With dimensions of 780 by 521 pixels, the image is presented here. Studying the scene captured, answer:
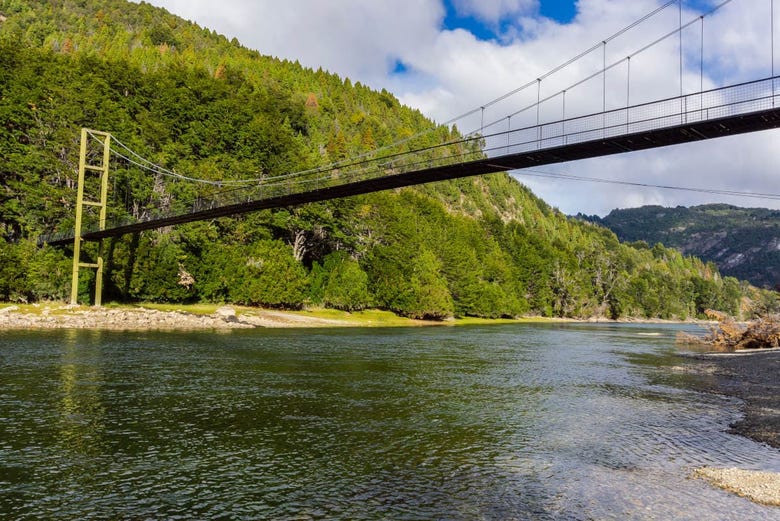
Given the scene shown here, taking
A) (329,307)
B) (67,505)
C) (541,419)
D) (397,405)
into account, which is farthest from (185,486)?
(329,307)

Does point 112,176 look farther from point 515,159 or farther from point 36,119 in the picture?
point 515,159

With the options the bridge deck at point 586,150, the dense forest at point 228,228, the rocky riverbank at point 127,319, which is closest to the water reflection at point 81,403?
the rocky riverbank at point 127,319

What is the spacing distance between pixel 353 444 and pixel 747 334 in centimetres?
4010

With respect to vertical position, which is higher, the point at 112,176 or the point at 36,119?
the point at 36,119

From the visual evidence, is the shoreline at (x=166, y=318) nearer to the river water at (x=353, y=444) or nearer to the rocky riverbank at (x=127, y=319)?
the rocky riverbank at (x=127, y=319)

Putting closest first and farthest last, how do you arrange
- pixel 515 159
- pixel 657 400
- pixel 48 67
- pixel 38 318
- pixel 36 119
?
pixel 657 400 < pixel 515 159 < pixel 38 318 < pixel 36 119 < pixel 48 67

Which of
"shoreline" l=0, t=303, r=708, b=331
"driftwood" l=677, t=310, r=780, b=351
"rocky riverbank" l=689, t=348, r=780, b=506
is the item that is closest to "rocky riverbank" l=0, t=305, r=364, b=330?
"shoreline" l=0, t=303, r=708, b=331

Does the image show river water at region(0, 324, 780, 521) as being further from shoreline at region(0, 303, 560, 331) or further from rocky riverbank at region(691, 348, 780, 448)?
shoreline at region(0, 303, 560, 331)

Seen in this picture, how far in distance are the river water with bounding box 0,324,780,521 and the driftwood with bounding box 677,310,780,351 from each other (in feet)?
67.0

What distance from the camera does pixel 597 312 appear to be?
132 meters

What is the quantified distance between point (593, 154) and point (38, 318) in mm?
43990

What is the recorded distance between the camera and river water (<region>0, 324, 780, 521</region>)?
926 centimetres

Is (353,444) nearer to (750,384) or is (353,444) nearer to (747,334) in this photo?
(750,384)

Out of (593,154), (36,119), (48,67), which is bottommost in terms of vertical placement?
(593,154)
